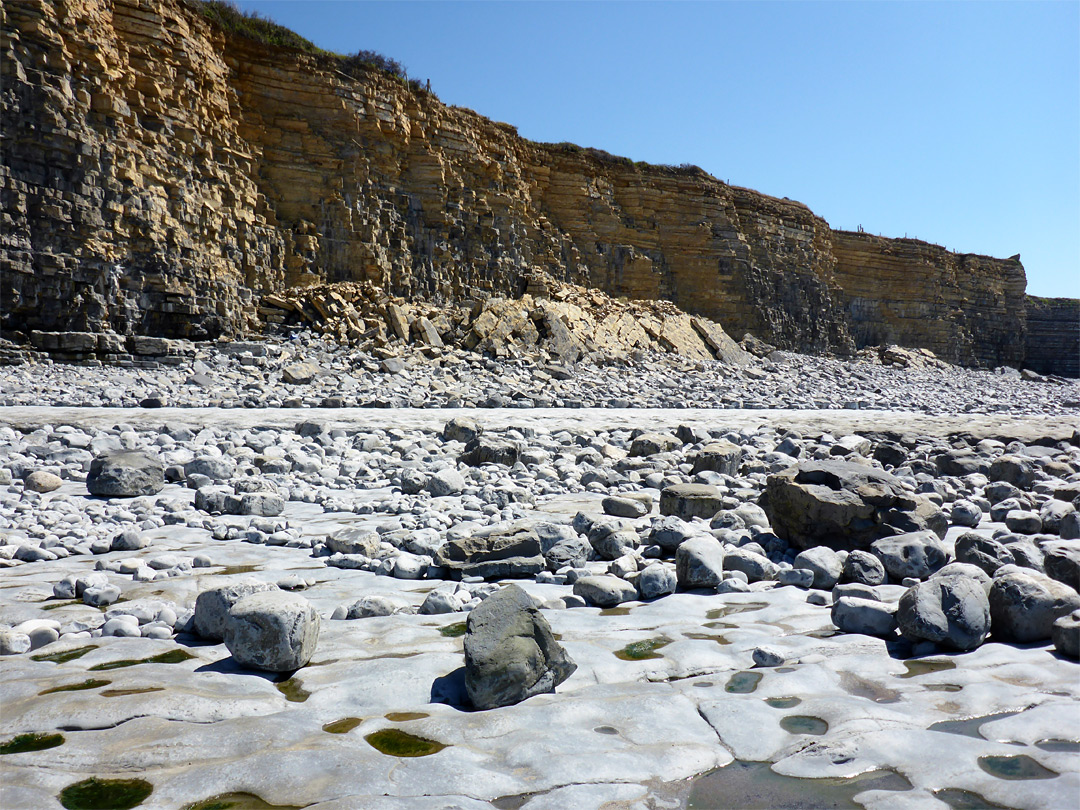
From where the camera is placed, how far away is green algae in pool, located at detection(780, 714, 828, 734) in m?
2.13

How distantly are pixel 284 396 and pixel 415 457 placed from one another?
7.82 m

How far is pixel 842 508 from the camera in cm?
432

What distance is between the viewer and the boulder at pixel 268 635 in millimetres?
2523

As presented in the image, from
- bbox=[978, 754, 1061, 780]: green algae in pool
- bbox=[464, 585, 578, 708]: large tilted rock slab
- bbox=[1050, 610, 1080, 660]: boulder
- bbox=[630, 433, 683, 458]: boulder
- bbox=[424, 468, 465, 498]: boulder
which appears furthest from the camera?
bbox=[630, 433, 683, 458]: boulder

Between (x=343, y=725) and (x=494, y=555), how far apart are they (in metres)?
1.85

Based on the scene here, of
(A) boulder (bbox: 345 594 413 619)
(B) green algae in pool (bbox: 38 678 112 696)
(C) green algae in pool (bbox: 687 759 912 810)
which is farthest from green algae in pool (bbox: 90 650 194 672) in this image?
(C) green algae in pool (bbox: 687 759 912 810)

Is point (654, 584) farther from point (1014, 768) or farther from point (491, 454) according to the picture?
point (491, 454)

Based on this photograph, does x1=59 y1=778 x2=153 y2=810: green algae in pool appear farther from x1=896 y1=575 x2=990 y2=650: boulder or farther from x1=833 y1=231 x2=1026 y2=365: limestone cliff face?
x1=833 y1=231 x2=1026 y2=365: limestone cliff face

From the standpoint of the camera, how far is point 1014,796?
1.72 meters

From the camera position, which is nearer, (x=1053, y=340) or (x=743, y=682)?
(x=743, y=682)

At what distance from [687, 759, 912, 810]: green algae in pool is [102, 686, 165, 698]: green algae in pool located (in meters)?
1.81

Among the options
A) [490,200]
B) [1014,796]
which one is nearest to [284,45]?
[490,200]

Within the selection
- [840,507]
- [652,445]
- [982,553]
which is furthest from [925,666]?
[652,445]

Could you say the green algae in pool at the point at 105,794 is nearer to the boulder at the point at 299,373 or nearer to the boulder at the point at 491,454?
the boulder at the point at 491,454
